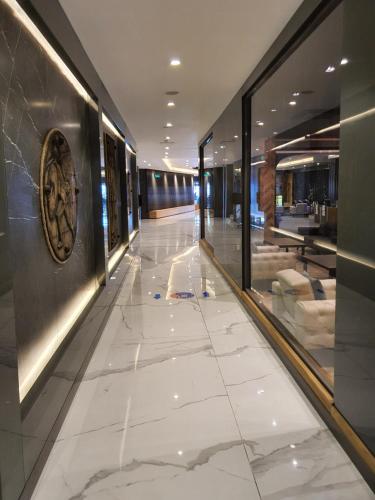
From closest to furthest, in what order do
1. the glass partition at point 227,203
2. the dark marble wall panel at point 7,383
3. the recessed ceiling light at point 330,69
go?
the dark marble wall panel at point 7,383 < the recessed ceiling light at point 330,69 < the glass partition at point 227,203

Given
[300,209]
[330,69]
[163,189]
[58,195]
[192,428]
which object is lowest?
[192,428]

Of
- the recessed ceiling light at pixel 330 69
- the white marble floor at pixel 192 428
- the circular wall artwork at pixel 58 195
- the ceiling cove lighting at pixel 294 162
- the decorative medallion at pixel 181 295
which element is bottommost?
the white marble floor at pixel 192 428

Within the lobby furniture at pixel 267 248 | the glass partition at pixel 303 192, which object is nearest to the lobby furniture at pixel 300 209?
the glass partition at pixel 303 192

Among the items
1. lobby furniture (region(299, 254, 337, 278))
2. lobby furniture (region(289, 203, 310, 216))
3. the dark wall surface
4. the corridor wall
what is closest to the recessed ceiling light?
lobby furniture (region(299, 254, 337, 278))

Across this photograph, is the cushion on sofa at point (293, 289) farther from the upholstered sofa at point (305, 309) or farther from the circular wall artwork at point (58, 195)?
the circular wall artwork at point (58, 195)

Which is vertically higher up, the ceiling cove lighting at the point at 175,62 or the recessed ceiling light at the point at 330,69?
the ceiling cove lighting at the point at 175,62

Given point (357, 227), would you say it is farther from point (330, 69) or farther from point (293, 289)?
point (330, 69)

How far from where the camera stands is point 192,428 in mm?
2932

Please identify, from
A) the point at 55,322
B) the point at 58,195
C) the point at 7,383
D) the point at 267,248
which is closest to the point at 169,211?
the point at 267,248

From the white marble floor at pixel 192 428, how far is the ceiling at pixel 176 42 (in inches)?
126

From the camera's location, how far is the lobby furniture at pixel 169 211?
85.4 ft

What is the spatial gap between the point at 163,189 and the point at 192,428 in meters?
26.9

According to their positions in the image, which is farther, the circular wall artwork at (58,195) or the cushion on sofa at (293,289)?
the cushion on sofa at (293,289)

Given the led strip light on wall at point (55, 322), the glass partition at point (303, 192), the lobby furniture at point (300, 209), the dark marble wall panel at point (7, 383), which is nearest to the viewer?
the dark marble wall panel at point (7, 383)
